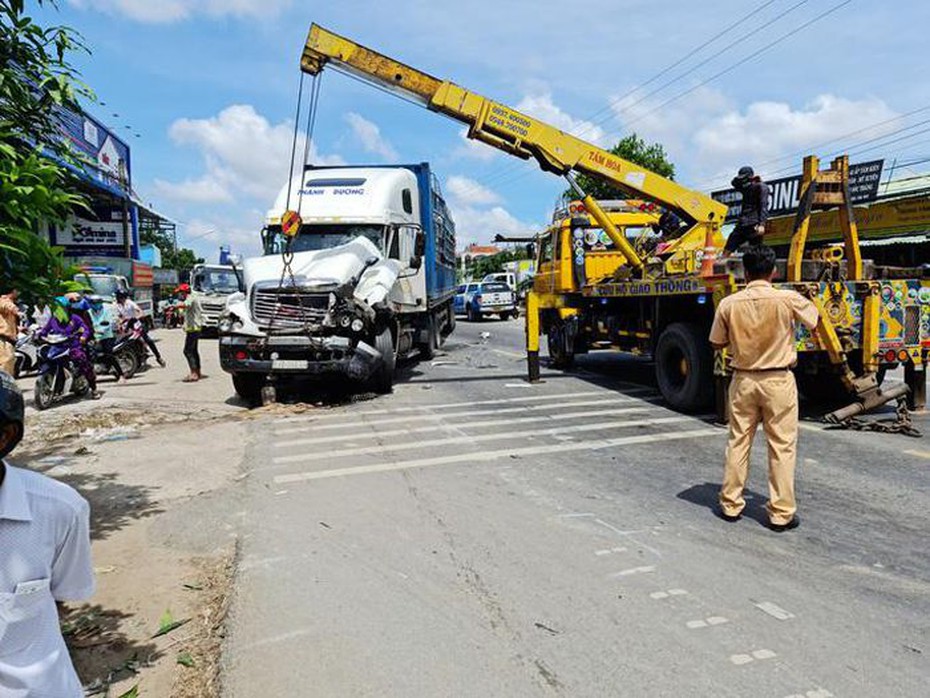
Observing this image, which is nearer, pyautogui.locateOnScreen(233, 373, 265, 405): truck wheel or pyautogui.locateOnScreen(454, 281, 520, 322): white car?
pyautogui.locateOnScreen(233, 373, 265, 405): truck wheel

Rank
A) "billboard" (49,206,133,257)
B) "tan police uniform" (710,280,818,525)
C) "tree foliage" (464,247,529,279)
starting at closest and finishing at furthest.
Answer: "tan police uniform" (710,280,818,525)
"billboard" (49,206,133,257)
"tree foliage" (464,247,529,279)

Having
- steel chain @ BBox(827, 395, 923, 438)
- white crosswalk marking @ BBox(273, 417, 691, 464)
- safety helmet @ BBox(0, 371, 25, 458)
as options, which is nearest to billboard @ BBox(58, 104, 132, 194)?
white crosswalk marking @ BBox(273, 417, 691, 464)

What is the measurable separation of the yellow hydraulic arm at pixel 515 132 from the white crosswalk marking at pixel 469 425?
308 cm

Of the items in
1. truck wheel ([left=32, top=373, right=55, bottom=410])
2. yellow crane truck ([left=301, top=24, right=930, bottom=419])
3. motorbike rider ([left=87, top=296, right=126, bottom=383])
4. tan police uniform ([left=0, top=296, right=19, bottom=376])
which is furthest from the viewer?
motorbike rider ([left=87, top=296, right=126, bottom=383])

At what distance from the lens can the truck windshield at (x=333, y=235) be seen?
11578 millimetres

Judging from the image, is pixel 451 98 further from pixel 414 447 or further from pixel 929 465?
pixel 929 465

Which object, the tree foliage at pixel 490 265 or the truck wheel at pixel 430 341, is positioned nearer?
the truck wheel at pixel 430 341

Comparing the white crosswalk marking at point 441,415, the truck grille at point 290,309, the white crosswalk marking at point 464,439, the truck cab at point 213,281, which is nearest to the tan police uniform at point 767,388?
the white crosswalk marking at point 464,439

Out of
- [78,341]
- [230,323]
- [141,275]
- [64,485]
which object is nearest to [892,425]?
[64,485]

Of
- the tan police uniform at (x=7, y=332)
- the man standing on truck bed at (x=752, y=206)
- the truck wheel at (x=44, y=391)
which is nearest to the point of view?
the tan police uniform at (x=7, y=332)

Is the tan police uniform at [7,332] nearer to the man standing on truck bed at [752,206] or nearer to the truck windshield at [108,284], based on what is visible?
the man standing on truck bed at [752,206]

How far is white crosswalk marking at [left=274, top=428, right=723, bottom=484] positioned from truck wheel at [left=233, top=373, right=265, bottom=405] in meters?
4.60

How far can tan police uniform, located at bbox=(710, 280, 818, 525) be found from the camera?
4676 millimetres

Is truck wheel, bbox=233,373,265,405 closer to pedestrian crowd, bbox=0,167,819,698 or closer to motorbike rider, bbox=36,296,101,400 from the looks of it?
motorbike rider, bbox=36,296,101,400
